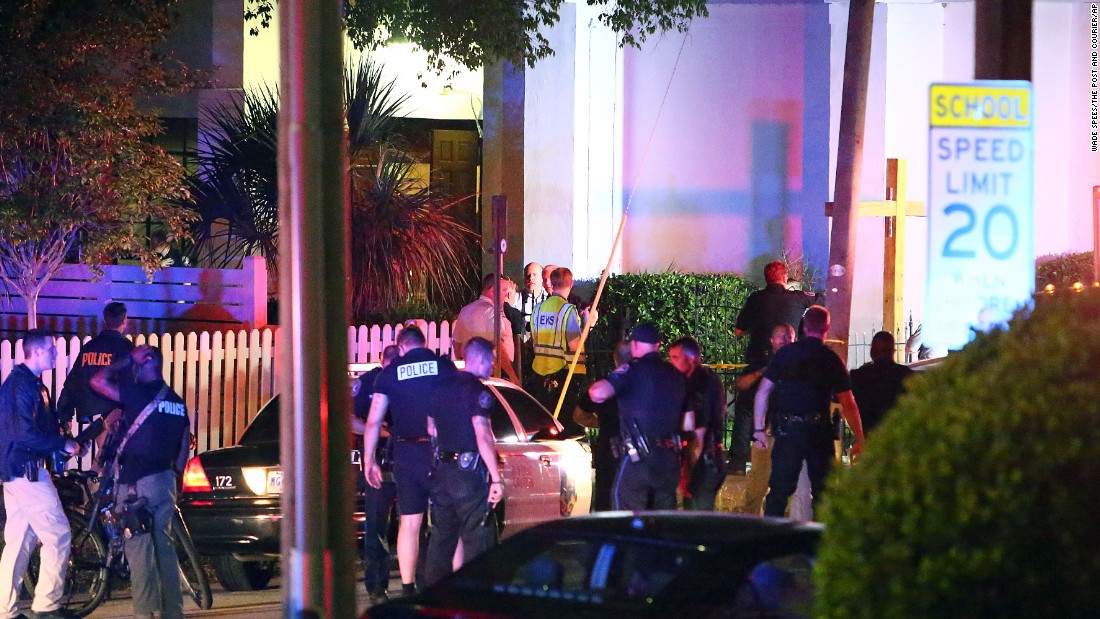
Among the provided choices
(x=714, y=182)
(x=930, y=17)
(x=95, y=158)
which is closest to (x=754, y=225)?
(x=714, y=182)

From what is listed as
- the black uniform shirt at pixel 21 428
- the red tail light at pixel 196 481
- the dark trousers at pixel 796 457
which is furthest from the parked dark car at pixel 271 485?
the dark trousers at pixel 796 457

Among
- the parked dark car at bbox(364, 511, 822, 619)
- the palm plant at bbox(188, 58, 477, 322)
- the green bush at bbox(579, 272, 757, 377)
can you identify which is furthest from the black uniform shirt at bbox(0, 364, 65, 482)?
the palm plant at bbox(188, 58, 477, 322)

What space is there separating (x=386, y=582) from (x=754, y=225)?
33.9 feet

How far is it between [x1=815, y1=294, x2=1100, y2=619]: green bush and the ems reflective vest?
10452 mm

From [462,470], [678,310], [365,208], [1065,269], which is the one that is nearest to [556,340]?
[678,310]

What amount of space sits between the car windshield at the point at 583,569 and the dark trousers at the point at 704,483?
4409 millimetres

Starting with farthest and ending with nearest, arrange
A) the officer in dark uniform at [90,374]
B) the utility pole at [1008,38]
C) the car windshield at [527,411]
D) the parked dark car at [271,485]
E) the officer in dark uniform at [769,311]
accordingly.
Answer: the officer in dark uniform at [769,311]
the officer in dark uniform at [90,374]
the car windshield at [527,411]
the parked dark car at [271,485]
the utility pole at [1008,38]

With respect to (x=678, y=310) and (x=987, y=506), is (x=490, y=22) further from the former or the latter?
(x=987, y=506)

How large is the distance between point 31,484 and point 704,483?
14.3ft

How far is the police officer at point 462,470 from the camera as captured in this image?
8.89 metres

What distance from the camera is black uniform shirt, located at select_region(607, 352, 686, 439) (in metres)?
9.52

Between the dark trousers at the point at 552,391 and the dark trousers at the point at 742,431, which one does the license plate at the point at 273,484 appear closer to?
the dark trousers at the point at 742,431

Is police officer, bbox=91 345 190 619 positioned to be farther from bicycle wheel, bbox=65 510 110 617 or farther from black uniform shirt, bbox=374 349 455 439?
black uniform shirt, bbox=374 349 455 439

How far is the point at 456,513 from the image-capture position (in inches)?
353
